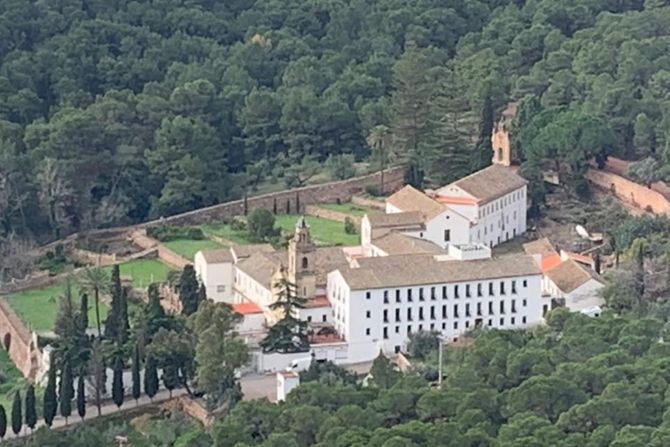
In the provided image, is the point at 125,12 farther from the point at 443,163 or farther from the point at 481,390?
the point at 481,390

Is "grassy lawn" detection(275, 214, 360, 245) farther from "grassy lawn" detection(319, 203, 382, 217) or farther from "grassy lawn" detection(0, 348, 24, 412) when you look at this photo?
"grassy lawn" detection(0, 348, 24, 412)

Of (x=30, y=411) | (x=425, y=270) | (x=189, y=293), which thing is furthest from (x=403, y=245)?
(x=30, y=411)

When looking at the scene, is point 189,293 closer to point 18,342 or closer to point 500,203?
point 18,342

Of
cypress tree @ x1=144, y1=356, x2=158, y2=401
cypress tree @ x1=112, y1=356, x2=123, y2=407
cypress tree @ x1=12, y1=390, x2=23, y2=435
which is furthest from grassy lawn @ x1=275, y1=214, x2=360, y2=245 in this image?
cypress tree @ x1=12, y1=390, x2=23, y2=435

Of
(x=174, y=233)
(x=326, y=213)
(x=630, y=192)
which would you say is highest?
(x=630, y=192)

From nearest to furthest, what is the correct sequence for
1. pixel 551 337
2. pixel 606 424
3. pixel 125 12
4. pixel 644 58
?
pixel 606 424, pixel 551 337, pixel 644 58, pixel 125 12

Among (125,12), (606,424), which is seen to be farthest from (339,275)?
(125,12)
